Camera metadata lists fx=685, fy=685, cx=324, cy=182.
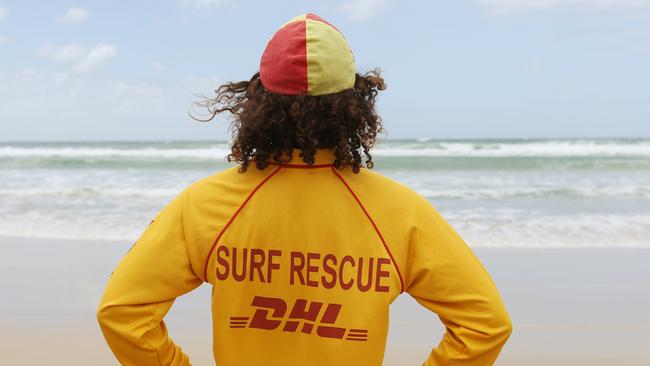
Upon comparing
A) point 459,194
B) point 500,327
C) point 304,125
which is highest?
point 304,125

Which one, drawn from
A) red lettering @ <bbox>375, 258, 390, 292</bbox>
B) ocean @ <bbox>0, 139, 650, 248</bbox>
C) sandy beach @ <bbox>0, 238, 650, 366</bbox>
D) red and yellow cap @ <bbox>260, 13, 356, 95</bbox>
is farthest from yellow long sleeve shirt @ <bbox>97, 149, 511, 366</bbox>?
ocean @ <bbox>0, 139, 650, 248</bbox>

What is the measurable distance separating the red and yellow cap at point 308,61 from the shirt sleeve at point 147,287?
0.32m

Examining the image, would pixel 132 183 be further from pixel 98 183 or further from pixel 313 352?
pixel 313 352

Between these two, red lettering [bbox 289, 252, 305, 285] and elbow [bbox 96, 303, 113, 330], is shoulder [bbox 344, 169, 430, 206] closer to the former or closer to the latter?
red lettering [bbox 289, 252, 305, 285]

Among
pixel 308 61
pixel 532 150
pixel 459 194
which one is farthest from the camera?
pixel 532 150

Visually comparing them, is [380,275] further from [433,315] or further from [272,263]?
[433,315]

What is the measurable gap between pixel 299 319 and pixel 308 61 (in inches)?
21.0

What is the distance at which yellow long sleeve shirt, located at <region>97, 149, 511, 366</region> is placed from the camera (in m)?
1.39

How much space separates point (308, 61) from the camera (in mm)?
1340

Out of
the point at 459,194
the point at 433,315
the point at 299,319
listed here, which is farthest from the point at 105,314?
the point at 459,194

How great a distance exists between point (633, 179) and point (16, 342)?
13215 millimetres

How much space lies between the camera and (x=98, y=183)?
45.5 ft

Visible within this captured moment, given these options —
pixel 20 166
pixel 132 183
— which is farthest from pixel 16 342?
pixel 20 166

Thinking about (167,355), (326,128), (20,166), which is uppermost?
(326,128)
